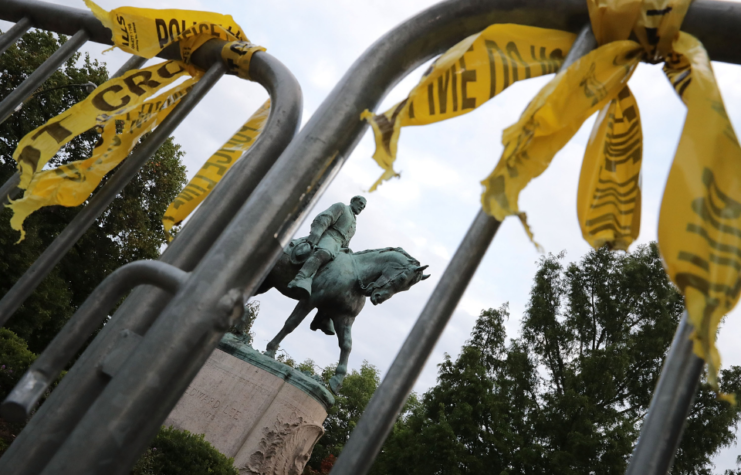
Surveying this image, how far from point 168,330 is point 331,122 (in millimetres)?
497

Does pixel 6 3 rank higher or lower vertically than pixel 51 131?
higher

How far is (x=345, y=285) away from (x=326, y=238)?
38.7 inches

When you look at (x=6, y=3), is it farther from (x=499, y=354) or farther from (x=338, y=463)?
(x=499, y=354)

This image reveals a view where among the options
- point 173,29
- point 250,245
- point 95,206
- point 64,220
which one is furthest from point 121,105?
point 64,220

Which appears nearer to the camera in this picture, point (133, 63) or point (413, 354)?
point (413, 354)

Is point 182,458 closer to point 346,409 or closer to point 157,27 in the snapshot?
point 157,27

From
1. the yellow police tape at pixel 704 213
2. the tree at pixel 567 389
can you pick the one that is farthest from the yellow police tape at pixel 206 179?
the tree at pixel 567 389

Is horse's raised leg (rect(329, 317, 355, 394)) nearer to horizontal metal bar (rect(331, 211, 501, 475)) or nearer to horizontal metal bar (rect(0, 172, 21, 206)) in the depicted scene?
horizontal metal bar (rect(0, 172, 21, 206))

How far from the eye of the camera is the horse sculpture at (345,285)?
9961mm

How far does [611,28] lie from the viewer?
1.34 meters

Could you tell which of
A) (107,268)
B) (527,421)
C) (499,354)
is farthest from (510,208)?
(107,268)

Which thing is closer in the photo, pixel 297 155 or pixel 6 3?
pixel 297 155

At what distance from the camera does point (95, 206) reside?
66.9 inches

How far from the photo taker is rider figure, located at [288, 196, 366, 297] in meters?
9.95
